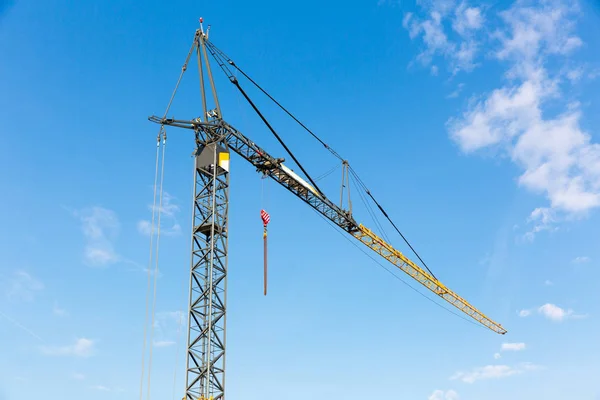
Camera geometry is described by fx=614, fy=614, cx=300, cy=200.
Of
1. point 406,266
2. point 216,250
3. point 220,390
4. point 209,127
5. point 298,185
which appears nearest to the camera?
point 220,390

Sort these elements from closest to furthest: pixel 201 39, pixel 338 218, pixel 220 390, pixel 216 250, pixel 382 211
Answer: pixel 220 390, pixel 216 250, pixel 201 39, pixel 338 218, pixel 382 211

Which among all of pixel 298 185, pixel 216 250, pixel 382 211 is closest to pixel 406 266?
pixel 382 211

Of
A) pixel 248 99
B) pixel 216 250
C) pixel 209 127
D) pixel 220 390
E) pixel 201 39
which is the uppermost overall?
pixel 201 39

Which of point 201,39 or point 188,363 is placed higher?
point 201,39

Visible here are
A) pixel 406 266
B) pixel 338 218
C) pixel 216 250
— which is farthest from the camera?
pixel 406 266

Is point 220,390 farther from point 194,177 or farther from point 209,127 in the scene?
point 209,127

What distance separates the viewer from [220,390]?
2170 inches

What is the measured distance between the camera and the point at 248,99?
69125 millimetres

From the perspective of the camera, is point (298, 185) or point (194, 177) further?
point (298, 185)

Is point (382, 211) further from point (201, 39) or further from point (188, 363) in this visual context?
point (188, 363)

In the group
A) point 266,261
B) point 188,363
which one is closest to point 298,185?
point 266,261

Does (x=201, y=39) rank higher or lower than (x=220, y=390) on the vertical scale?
higher

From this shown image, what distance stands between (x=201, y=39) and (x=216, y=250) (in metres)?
24.0

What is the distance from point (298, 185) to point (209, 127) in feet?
55.5
